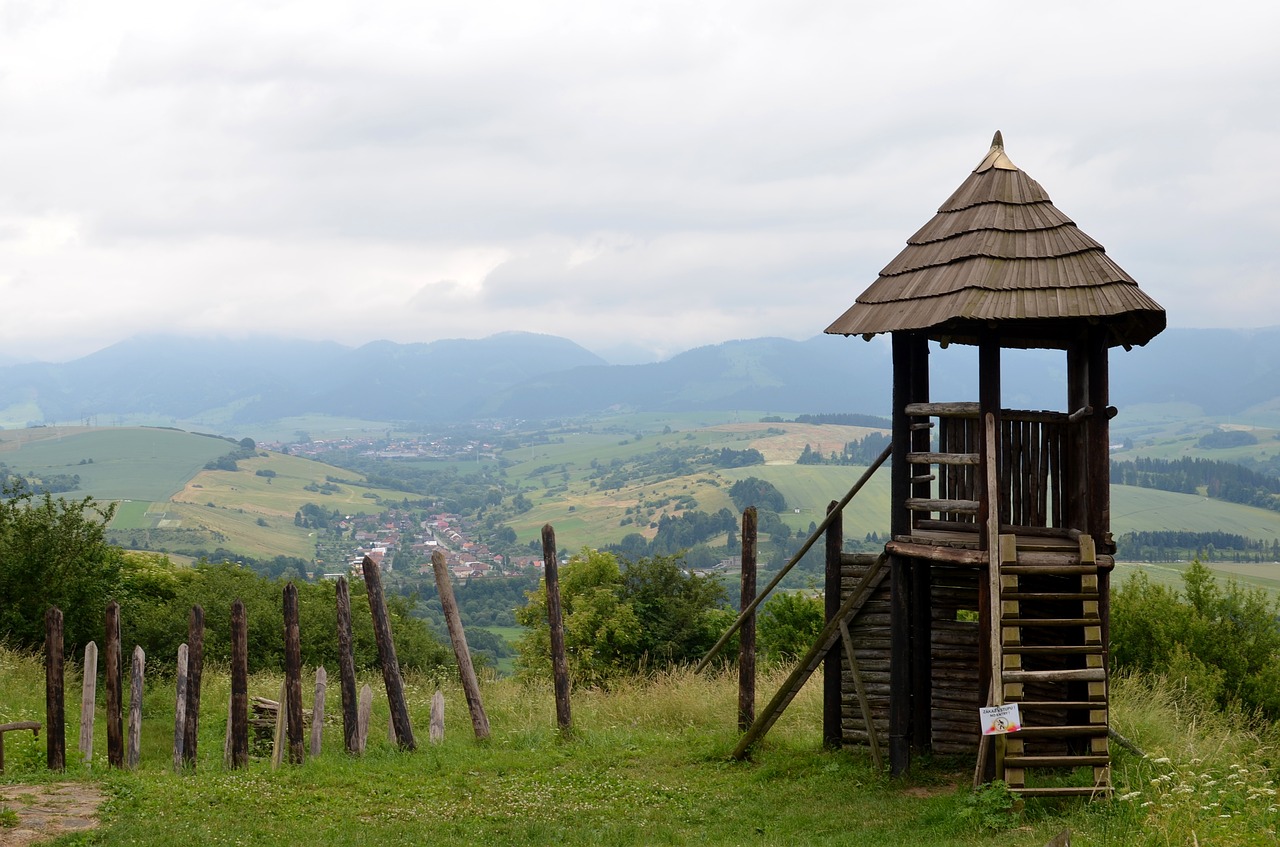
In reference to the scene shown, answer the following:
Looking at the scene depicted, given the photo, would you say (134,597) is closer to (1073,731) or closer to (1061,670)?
(1061,670)

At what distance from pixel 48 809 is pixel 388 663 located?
4.26m

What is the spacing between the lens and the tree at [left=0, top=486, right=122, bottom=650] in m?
20.5

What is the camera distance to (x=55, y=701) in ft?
41.1

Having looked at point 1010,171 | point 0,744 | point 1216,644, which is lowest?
point 1216,644

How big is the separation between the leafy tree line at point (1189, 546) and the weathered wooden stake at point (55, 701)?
308 ft

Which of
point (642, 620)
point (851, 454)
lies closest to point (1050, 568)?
point (642, 620)

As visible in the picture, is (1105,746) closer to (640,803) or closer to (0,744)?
(640,803)

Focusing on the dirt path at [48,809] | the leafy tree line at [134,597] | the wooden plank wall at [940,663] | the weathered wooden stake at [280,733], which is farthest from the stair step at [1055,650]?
the leafy tree line at [134,597]

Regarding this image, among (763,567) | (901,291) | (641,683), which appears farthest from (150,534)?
(901,291)

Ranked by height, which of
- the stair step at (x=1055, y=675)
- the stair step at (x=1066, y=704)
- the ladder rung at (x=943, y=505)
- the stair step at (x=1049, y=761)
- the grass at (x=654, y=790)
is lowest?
Result: the grass at (x=654, y=790)

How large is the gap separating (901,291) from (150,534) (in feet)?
328

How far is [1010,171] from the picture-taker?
12391 mm

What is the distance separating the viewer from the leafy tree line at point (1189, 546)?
315 feet

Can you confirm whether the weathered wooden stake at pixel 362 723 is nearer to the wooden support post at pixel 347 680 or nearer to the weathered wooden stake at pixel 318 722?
the wooden support post at pixel 347 680
